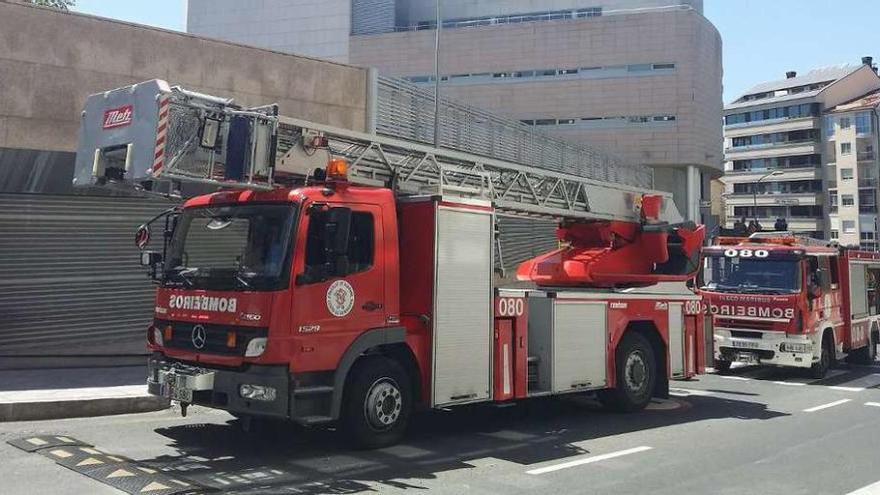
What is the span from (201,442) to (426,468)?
2.48m

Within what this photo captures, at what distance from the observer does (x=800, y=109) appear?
3159 inches

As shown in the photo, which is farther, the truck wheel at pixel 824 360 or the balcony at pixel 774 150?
the balcony at pixel 774 150

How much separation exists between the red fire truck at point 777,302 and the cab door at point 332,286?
331 inches

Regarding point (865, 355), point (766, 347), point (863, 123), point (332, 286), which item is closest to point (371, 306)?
point (332, 286)

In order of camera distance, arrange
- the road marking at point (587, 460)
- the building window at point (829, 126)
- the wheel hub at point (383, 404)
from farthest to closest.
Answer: the building window at point (829, 126), the wheel hub at point (383, 404), the road marking at point (587, 460)

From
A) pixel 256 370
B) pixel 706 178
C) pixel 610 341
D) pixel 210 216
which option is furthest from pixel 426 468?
pixel 706 178

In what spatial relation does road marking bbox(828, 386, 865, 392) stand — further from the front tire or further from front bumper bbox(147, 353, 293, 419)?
front bumper bbox(147, 353, 293, 419)

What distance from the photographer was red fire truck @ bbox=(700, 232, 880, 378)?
13.6 metres

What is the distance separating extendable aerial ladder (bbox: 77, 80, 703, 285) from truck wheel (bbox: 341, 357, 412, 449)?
1973mm

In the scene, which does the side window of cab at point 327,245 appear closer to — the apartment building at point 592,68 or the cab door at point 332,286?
the cab door at point 332,286

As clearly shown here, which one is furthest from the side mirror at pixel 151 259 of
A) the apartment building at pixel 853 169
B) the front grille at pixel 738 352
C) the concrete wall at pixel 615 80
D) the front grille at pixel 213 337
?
the apartment building at pixel 853 169

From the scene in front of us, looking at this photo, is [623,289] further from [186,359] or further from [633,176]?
[633,176]

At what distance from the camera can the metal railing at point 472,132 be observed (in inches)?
714

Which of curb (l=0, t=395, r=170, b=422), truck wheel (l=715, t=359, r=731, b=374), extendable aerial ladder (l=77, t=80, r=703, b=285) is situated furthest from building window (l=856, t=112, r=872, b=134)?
curb (l=0, t=395, r=170, b=422)
